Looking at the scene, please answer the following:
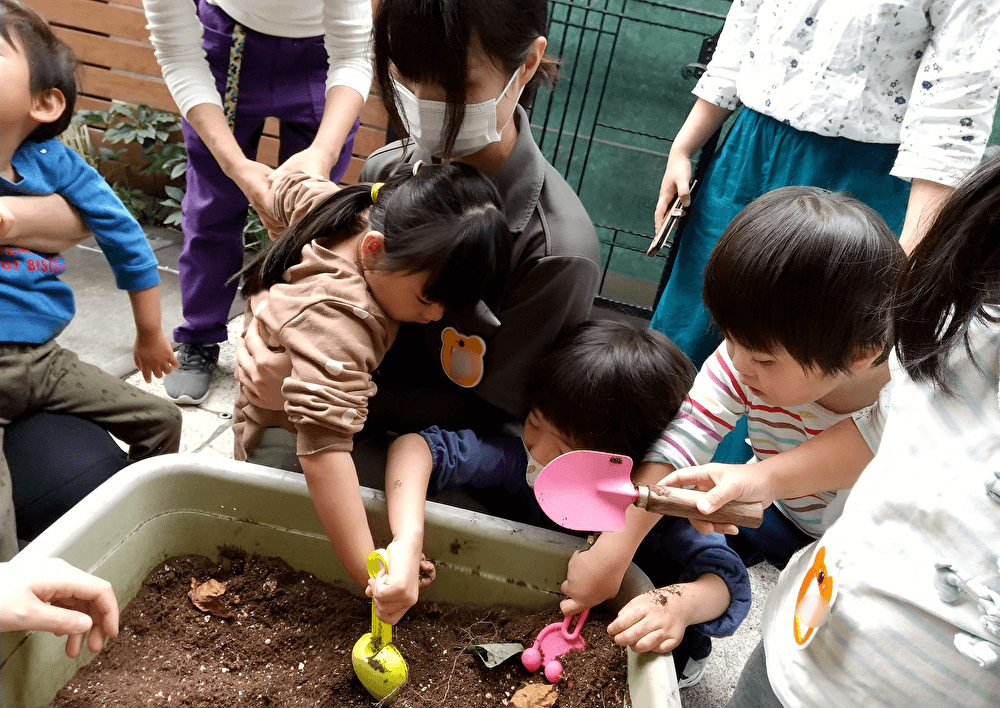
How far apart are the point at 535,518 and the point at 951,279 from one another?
713mm

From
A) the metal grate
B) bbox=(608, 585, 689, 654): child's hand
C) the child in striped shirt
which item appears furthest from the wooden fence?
bbox=(608, 585, 689, 654): child's hand

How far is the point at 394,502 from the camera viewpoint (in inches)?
37.4

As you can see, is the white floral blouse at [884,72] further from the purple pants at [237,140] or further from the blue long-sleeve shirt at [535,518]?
the purple pants at [237,140]

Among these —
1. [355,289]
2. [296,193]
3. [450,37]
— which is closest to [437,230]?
Result: [355,289]

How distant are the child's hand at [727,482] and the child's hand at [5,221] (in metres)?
0.93

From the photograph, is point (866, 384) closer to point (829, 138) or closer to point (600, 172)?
point (829, 138)

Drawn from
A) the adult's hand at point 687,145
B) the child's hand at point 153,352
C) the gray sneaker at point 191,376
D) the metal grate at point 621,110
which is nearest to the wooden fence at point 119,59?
the metal grate at point 621,110

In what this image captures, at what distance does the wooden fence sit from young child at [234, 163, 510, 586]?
6.03 feet

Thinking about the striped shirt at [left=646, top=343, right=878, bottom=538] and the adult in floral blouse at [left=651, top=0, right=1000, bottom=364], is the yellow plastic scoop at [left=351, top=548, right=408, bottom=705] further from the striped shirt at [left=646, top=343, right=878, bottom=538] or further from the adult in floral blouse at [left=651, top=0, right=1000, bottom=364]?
the adult in floral blouse at [left=651, top=0, right=1000, bottom=364]

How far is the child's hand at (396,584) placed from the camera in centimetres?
84

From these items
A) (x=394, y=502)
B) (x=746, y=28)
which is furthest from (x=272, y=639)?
(x=746, y=28)

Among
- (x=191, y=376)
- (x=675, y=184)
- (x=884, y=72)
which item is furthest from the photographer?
(x=191, y=376)

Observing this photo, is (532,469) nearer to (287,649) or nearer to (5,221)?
(287,649)

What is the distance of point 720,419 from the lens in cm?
100
